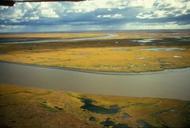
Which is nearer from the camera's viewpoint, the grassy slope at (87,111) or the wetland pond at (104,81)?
the grassy slope at (87,111)

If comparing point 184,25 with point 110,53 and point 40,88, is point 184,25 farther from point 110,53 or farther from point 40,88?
point 40,88

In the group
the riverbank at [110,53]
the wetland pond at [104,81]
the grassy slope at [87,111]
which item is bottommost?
the grassy slope at [87,111]

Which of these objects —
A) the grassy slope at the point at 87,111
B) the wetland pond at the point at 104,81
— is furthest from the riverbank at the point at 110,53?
the grassy slope at the point at 87,111

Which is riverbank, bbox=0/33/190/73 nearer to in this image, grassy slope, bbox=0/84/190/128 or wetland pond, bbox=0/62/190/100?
wetland pond, bbox=0/62/190/100

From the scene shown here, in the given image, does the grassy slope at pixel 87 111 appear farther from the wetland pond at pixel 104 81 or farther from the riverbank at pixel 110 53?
the riverbank at pixel 110 53

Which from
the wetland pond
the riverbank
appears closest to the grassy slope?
the wetland pond

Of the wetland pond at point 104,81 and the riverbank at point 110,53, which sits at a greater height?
the riverbank at point 110,53

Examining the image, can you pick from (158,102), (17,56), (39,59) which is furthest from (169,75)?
(17,56)
